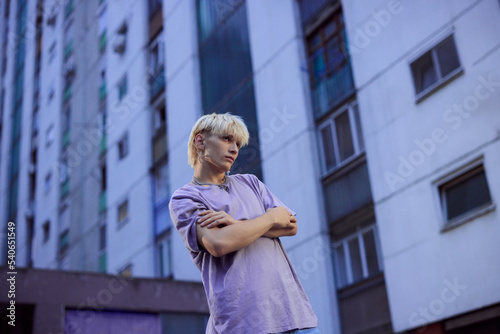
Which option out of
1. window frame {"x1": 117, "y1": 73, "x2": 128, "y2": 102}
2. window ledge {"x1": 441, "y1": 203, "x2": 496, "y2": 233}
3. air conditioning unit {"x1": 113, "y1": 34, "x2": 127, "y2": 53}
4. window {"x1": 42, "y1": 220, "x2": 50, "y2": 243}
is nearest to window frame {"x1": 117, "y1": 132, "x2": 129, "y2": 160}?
window frame {"x1": 117, "y1": 73, "x2": 128, "y2": 102}

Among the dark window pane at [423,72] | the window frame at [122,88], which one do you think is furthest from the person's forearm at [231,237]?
the window frame at [122,88]

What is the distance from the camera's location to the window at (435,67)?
13.6 metres

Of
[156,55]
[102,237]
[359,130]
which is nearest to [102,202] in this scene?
[102,237]

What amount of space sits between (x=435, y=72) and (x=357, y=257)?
4.60m

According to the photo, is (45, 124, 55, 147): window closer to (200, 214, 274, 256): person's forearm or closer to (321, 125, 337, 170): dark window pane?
(321, 125, 337, 170): dark window pane

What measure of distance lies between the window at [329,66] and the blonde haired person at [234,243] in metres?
13.2

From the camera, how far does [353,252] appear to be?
1585cm

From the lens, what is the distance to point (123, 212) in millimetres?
27094

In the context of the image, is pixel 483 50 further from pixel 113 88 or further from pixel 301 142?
pixel 113 88

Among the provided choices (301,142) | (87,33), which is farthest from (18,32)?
(301,142)

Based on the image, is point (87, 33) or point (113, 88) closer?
point (113, 88)

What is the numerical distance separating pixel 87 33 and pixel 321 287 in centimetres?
2296

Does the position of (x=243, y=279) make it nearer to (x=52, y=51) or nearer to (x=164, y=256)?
(x=164, y=256)

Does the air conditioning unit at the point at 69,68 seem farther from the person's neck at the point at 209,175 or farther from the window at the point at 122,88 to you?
the person's neck at the point at 209,175
